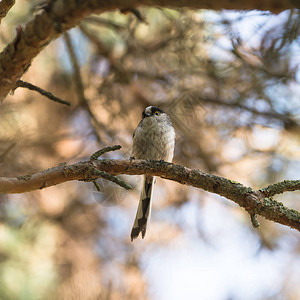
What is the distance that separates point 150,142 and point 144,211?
0.57m

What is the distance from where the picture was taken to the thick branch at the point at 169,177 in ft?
5.16

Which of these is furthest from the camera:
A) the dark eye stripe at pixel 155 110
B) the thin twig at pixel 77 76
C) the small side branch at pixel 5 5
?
the dark eye stripe at pixel 155 110

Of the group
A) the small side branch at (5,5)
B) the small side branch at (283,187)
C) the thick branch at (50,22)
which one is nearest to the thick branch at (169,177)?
the small side branch at (283,187)

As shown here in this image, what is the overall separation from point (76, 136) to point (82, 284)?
957 millimetres

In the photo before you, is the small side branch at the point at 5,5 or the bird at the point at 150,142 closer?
the small side branch at the point at 5,5

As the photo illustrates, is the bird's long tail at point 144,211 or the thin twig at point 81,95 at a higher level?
the thin twig at point 81,95

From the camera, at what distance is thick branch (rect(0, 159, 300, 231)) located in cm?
157

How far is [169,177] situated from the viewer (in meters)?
1.88

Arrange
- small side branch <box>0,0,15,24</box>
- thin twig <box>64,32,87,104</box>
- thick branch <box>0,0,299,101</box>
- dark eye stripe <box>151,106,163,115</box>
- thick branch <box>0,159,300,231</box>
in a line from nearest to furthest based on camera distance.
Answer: thick branch <box>0,0,299,101</box>
small side branch <box>0,0,15,24</box>
thick branch <box>0,159,300,231</box>
thin twig <box>64,32,87,104</box>
dark eye stripe <box>151,106,163,115</box>

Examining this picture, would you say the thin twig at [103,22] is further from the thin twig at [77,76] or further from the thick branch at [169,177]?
the thick branch at [169,177]

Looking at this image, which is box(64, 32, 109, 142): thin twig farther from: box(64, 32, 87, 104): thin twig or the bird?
the bird

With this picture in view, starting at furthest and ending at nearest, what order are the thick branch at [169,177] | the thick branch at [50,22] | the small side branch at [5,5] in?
the thick branch at [169,177] < the small side branch at [5,5] < the thick branch at [50,22]

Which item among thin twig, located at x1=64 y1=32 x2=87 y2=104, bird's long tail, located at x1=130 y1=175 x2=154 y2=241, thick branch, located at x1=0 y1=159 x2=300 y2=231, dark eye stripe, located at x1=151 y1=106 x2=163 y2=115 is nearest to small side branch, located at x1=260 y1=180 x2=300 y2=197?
thick branch, located at x1=0 y1=159 x2=300 y2=231

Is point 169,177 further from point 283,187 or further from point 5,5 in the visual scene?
point 5,5
